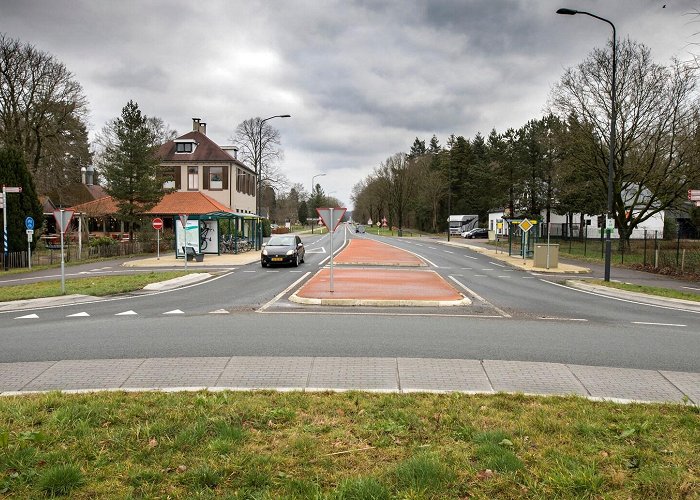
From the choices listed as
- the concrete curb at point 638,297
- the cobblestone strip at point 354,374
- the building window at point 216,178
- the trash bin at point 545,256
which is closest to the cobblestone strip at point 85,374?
the cobblestone strip at point 354,374

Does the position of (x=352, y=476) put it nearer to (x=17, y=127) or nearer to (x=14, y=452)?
(x=14, y=452)

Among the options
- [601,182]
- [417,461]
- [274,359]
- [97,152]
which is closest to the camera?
[417,461]

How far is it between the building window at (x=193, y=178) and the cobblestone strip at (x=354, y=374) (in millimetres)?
46102

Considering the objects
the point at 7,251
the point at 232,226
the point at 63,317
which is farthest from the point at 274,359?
A: the point at 232,226

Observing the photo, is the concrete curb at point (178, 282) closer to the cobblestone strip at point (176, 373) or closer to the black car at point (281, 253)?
the black car at point (281, 253)

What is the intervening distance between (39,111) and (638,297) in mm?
39941

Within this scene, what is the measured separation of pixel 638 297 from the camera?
54.3 feet

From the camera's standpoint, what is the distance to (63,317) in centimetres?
1188

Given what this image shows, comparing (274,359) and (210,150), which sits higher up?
(210,150)

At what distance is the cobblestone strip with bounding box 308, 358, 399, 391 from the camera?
623cm

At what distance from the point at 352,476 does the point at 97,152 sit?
79323 millimetres

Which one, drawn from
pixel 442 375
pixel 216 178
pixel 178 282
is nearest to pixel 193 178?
pixel 216 178

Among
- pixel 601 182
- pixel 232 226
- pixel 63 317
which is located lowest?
pixel 63 317

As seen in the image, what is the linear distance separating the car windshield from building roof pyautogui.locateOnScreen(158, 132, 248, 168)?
959 inches
